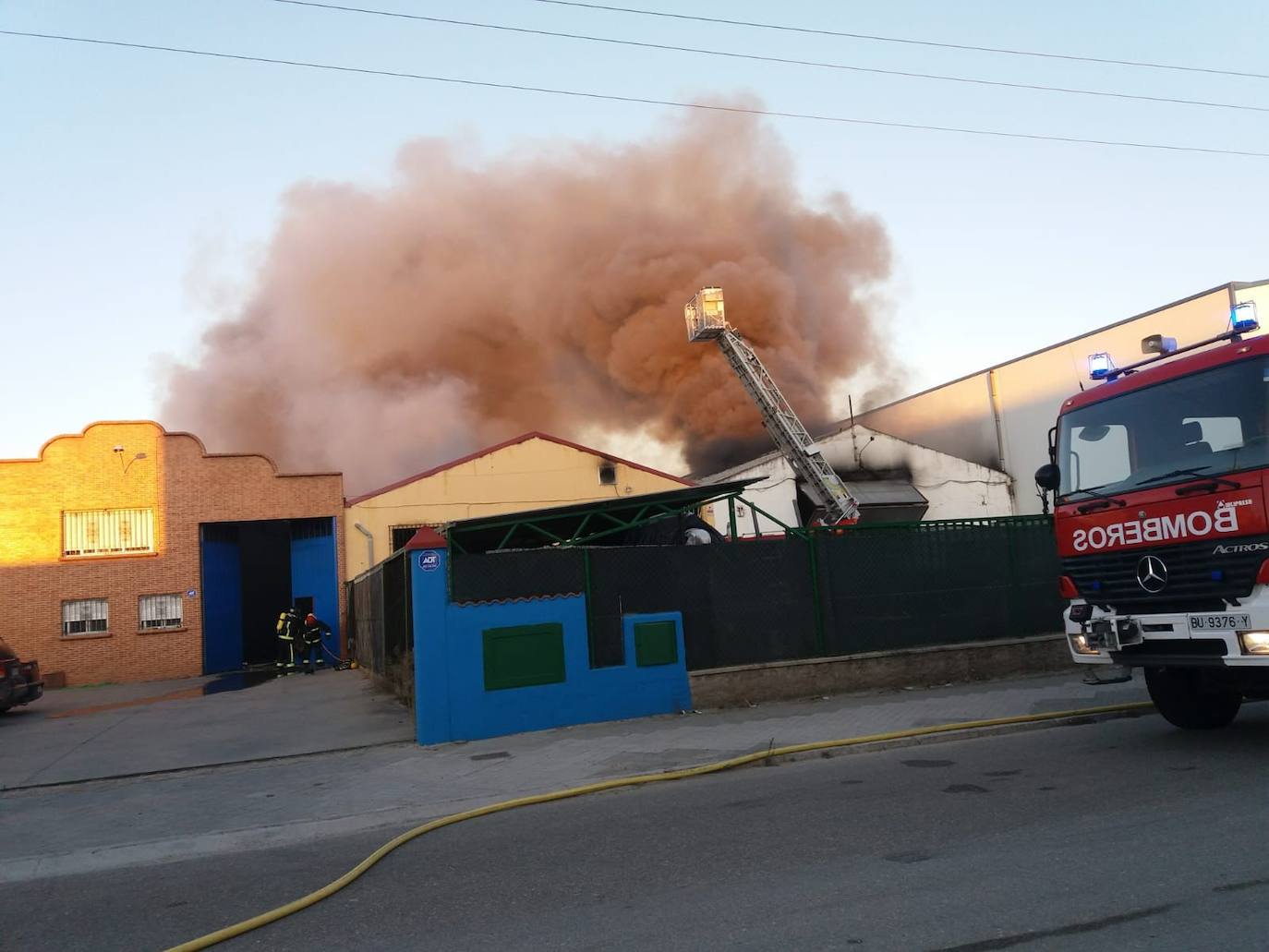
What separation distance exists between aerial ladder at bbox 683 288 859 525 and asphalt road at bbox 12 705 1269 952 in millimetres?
21379

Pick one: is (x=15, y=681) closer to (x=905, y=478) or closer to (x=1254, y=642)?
(x=1254, y=642)

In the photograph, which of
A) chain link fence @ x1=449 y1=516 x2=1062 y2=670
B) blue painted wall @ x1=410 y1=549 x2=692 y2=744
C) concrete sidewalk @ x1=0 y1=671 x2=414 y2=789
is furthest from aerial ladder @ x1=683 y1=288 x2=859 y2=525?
blue painted wall @ x1=410 y1=549 x2=692 y2=744

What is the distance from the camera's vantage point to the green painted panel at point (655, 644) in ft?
32.5

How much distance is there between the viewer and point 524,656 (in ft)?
31.1

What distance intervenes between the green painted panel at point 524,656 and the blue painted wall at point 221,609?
55.0ft

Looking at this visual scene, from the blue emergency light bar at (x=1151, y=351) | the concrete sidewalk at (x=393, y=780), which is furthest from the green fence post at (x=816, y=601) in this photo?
the blue emergency light bar at (x=1151, y=351)

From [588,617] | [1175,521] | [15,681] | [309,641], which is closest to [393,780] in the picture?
[588,617]

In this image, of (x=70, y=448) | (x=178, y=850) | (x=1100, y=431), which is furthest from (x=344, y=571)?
(x=1100, y=431)

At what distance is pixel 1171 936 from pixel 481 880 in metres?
3.08

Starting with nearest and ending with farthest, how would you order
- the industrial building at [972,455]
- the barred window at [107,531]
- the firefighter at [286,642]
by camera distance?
1. the firefighter at [286,642]
2. the barred window at [107,531]
3. the industrial building at [972,455]

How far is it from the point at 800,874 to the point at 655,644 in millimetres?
5553

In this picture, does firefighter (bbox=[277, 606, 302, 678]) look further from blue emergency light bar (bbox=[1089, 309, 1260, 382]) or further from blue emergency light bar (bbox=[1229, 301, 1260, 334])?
blue emergency light bar (bbox=[1229, 301, 1260, 334])

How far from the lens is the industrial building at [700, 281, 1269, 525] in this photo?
28906 millimetres

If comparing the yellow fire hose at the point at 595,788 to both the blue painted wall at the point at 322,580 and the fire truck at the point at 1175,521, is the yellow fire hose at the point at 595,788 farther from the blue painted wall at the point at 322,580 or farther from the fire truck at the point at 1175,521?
the blue painted wall at the point at 322,580
